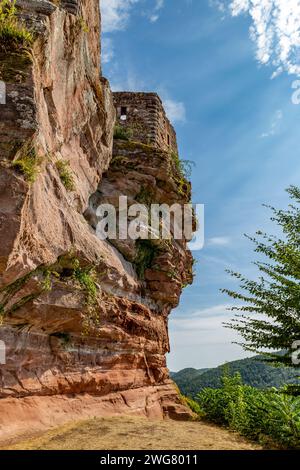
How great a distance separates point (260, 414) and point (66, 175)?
6.86m

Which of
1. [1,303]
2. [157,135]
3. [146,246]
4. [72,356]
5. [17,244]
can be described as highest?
[157,135]

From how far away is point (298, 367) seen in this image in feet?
22.6

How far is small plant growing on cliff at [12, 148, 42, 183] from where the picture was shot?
17.9 ft

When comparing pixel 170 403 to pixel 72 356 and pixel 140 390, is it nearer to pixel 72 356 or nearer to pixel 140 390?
pixel 140 390

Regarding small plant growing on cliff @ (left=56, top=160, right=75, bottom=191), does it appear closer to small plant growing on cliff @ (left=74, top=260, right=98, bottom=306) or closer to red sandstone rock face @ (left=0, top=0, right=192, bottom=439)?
red sandstone rock face @ (left=0, top=0, right=192, bottom=439)

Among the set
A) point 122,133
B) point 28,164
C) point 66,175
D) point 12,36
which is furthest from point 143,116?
point 28,164

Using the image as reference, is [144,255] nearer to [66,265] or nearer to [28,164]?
[66,265]

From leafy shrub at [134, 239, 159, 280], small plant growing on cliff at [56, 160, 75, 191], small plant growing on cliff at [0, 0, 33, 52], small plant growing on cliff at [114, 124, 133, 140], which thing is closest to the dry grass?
leafy shrub at [134, 239, 159, 280]

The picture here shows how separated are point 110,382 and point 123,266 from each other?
311 cm

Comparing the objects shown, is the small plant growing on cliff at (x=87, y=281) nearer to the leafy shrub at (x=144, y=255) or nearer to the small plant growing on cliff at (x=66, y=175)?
the small plant growing on cliff at (x=66, y=175)

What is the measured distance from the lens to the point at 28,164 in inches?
219

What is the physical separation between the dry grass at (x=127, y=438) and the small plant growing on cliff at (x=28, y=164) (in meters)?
4.14

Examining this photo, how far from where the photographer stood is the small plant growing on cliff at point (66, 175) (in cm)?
826
